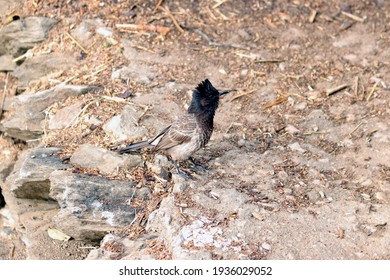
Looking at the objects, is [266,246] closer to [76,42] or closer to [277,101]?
[277,101]

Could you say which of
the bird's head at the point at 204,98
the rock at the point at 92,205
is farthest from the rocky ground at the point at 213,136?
the bird's head at the point at 204,98

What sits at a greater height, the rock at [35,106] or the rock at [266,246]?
the rock at [266,246]

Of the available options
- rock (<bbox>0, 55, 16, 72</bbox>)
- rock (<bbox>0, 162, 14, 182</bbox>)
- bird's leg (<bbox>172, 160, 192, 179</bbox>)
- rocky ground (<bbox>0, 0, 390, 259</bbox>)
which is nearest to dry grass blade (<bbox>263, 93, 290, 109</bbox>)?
rocky ground (<bbox>0, 0, 390, 259</bbox>)

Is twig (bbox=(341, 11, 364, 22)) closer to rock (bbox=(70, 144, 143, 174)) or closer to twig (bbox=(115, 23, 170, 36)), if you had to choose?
twig (bbox=(115, 23, 170, 36))

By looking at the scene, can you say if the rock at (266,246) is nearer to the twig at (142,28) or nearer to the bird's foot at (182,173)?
the bird's foot at (182,173)

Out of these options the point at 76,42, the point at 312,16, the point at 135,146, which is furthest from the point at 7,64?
the point at 312,16

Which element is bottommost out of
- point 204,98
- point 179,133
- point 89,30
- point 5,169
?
point 5,169
